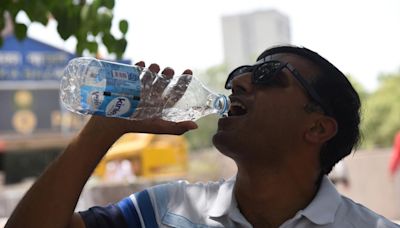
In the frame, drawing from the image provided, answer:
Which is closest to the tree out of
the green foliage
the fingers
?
the fingers

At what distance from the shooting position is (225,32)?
63.5m

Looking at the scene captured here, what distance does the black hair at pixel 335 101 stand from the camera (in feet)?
7.13

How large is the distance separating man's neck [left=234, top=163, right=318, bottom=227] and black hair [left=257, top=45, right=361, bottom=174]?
202mm

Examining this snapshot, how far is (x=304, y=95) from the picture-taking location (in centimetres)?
215

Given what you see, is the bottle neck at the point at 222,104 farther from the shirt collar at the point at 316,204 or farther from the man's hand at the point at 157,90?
the shirt collar at the point at 316,204

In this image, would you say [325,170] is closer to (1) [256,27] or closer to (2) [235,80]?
(2) [235,80]

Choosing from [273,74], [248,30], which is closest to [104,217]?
[273,74]

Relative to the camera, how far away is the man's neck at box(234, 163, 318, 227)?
2.03 metres

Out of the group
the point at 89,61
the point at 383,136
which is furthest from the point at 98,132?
the point at 383,136

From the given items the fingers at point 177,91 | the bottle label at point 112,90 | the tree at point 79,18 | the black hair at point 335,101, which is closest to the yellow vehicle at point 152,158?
the tree at point 79,18

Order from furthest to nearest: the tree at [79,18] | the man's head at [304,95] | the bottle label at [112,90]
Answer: the tree at [79,18] < the man's head at [304,95] < the bottle label at [112,90]

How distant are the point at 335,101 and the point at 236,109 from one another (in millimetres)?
386

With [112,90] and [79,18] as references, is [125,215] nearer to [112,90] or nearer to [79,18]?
[112,90]

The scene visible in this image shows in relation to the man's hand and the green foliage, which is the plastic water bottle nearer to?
the man's hand
